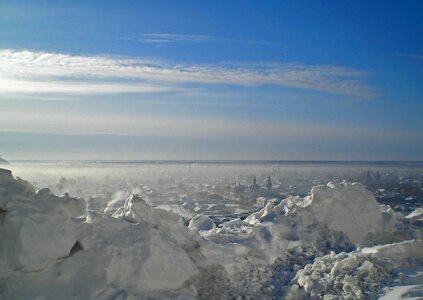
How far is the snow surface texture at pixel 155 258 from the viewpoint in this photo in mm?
7609

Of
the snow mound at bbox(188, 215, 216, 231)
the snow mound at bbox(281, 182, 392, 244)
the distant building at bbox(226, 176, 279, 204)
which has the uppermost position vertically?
the snow mound at bbox(281, 182, 392, 244)

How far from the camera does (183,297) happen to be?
832 cm

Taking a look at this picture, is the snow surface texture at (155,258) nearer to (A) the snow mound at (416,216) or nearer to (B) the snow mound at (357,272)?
(B) the snow mound at (357,272)

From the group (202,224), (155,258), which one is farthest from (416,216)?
(155,258)

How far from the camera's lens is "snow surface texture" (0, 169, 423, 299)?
7609mm

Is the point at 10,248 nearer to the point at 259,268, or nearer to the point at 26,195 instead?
the point at 26,195

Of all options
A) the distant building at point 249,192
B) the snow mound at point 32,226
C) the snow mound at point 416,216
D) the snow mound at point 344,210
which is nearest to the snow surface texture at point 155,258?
the snow mound at point 32,226

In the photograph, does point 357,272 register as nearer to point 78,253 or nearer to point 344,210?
point 344,210

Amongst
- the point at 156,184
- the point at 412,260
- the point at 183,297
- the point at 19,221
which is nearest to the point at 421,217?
the point at 412,260

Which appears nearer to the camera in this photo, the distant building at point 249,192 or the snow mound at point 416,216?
the snow mound at point 416,216

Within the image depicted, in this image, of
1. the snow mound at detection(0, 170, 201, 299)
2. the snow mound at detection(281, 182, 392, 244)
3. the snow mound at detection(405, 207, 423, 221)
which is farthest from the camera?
the snow mound at detection(405, 207, 423, 221)

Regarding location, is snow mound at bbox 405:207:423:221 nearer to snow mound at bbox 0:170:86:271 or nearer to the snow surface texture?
the snow surface texture

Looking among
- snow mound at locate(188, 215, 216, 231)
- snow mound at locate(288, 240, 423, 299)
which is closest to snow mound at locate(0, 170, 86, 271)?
snow mound at locate(288, 240, 423, 299)

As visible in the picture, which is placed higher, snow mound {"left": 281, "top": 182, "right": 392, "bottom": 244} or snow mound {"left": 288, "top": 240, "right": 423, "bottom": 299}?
snow mound {"left": 281, "top": 182, "right": 392, "bottom": 244}
